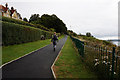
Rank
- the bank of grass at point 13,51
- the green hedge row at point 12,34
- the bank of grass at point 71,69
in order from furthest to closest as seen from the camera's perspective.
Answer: the green hedge row at point 12,34 → the bank of grass at point 13,51 → the bank of grass at point 71,69

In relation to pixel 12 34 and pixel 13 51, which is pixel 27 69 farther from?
pixel 12 34

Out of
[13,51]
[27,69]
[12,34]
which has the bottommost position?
[27,69]

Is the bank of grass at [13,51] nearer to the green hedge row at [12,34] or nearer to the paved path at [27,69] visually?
the green hedge row at [12,34]

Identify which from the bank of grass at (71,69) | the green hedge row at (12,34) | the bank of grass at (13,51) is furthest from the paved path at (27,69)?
the green hedge row at (12,34)

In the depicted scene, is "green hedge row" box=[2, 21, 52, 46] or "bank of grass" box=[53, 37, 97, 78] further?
"green hedge row" box=[2, 21, 52, 46]

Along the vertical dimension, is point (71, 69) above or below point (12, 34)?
below

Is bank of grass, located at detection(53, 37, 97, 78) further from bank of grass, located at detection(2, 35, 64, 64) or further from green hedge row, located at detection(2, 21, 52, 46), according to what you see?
green hedge row, located at detection(2, 21, 52, 46)

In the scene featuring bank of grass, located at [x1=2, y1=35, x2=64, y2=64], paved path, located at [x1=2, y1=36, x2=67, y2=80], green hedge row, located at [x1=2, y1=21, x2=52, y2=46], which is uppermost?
green hedge row, located at [x1=2, y1=21, x2=52, y2=46]

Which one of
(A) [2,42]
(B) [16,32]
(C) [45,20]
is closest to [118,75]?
(A) [2,42]

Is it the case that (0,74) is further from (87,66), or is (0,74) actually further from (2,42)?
(2,42)

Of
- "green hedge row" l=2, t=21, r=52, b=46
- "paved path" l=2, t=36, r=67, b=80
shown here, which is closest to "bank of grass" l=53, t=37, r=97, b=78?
"paved path" l=2, t=36, r=67, b=80

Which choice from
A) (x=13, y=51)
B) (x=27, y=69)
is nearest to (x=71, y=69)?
(x=27, y=69)

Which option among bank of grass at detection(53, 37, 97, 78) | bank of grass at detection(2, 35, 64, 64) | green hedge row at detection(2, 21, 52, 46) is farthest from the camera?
green hedge row at detection(2, 21, 52, 46)

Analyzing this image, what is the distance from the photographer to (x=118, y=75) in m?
2.95
